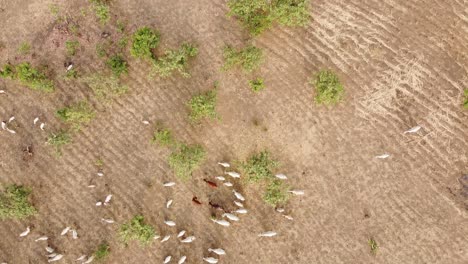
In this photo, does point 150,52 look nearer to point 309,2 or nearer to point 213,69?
point 213,69

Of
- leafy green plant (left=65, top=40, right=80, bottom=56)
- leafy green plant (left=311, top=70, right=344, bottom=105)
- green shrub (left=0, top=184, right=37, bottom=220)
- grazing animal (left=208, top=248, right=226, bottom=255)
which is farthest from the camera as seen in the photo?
leafy green plant (left=65, top=40, right=80, bottom=56)

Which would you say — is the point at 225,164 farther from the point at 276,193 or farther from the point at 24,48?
the point at 24,48

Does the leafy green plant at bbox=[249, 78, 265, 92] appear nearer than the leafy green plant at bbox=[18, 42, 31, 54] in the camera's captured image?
Yes

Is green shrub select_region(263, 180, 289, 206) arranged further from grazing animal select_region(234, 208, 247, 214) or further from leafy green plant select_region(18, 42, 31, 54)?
leafy green plant select_region(18, 42, 31, 54)

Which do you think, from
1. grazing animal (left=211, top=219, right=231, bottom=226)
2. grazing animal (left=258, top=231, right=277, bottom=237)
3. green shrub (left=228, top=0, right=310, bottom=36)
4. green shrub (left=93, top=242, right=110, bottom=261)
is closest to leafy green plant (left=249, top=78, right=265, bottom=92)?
green shrub (left=228, top=0, right=310, bottom=36)

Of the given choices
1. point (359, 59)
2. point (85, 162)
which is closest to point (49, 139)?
point (85, 162)

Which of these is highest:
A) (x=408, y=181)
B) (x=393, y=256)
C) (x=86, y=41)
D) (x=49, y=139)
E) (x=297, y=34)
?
(x=86, y=41)
